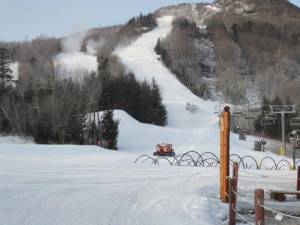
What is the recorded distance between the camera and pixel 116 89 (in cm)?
6431

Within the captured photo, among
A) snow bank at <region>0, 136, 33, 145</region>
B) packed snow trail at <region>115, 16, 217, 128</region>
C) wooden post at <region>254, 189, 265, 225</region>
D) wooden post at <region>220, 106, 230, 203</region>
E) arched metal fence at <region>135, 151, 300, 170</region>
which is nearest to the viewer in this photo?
wooden post at <region>254, 189, 265, 225</region>

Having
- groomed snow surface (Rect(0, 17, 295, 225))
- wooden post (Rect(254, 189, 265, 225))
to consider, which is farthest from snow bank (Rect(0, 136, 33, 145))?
wooden post (Rect(254, 189, 265, 225))

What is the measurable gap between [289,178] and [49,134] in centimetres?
2449

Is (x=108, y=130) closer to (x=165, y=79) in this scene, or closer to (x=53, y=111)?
(x=53, y=111)

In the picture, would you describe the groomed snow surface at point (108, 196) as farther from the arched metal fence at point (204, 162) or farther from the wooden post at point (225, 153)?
the arched metal fence at point (204, 162)

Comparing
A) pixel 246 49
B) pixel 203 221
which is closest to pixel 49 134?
pixel 203 221

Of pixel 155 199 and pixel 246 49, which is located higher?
pixel 246 49

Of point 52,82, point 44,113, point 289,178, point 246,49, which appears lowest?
point 289,178

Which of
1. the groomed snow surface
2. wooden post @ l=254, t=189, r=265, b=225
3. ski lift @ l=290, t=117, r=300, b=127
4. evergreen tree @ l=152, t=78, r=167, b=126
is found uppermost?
evergreen tree @ l=152, t=78, r=167, b=126

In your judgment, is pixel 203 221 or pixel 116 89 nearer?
pixel 203 221

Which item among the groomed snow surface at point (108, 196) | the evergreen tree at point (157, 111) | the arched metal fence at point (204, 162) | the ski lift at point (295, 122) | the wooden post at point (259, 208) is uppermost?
the evergreen tree at point (157, 111)

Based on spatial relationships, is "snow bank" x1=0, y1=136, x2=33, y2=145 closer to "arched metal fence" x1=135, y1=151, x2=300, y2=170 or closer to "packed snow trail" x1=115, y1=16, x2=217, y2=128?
"arched metal fence" x1=135, y1=151, x2=300, y2=170

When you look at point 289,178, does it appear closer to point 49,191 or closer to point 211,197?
point 211,197

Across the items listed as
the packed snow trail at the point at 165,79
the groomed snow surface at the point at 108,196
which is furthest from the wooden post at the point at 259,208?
the packed snow trail at the point at 165,79
